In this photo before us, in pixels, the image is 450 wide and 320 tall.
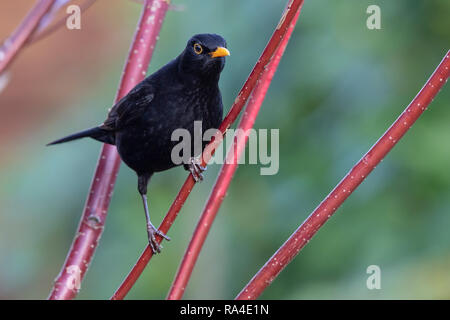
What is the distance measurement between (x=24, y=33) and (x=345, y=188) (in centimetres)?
62

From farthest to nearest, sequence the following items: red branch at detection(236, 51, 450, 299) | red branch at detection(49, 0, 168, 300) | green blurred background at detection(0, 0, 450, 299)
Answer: green blurred background at detection(0, 0, 450, 299) < red branch at detection(49, 0, 168, 300) < red branch at detection(236, 51, 450, 299)

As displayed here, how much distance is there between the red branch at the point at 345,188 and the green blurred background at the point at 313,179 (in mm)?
2086

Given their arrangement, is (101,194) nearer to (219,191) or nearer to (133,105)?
(219,191)

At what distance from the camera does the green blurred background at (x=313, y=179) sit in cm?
336

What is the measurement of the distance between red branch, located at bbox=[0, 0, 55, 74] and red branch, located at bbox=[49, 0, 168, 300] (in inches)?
23.5

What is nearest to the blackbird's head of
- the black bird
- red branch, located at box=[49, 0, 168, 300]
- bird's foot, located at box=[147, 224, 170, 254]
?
the black bird

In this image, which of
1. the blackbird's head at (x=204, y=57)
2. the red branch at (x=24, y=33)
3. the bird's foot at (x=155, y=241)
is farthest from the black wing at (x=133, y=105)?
the red branch at (x=24, y=33)

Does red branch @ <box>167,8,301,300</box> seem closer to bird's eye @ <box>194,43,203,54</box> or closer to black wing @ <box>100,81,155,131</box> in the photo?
bird's eye @ <box>194,43,203,54</box>

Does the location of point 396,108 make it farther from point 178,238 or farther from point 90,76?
point 90,76

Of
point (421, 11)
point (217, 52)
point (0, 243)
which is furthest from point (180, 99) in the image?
point (0, 243)

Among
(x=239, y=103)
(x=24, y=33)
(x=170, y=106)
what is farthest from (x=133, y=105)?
(x=24, y=33)

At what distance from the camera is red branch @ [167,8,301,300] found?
3.93 feet

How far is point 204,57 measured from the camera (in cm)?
254
